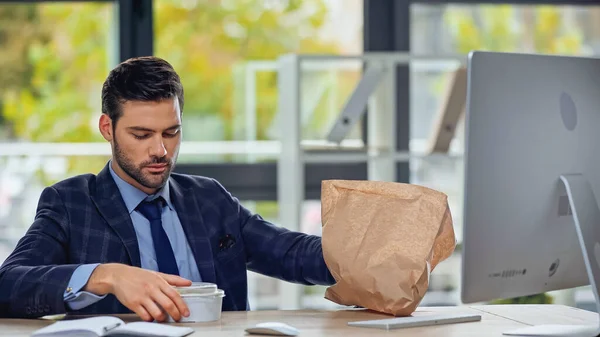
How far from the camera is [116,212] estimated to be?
6.68ft

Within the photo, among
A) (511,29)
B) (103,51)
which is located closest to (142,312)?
(103,51)

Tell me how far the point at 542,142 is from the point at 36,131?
2.51 metres

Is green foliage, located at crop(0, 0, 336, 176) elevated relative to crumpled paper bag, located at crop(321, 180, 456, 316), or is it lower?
elevated

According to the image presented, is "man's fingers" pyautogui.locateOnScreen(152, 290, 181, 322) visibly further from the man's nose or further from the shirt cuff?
the man's nose

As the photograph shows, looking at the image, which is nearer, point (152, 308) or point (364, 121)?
point (152, 308)

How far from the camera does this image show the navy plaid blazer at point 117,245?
182 cm

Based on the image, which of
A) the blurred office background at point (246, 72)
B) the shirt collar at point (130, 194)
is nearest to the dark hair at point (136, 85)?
the shirt collar at point (130, 194)

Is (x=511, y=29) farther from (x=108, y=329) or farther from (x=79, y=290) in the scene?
(x=108, y=329)

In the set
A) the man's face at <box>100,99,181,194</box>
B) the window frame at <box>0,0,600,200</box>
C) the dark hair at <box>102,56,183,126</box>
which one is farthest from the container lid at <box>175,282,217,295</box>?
the window frame at <box>0,0,600,200</box>

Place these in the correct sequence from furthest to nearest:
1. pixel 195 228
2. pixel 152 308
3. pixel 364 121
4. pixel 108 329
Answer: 1. pixel 364 121
2. pixel 195 228
3. pixel 152 308
4. pixel 108 329

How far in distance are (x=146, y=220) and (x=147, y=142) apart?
17 centimetres

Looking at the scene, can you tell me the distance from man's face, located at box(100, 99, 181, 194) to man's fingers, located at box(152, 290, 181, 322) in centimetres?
39

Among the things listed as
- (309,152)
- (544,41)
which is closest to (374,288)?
(309,152)

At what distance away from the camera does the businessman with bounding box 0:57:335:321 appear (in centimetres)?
201
